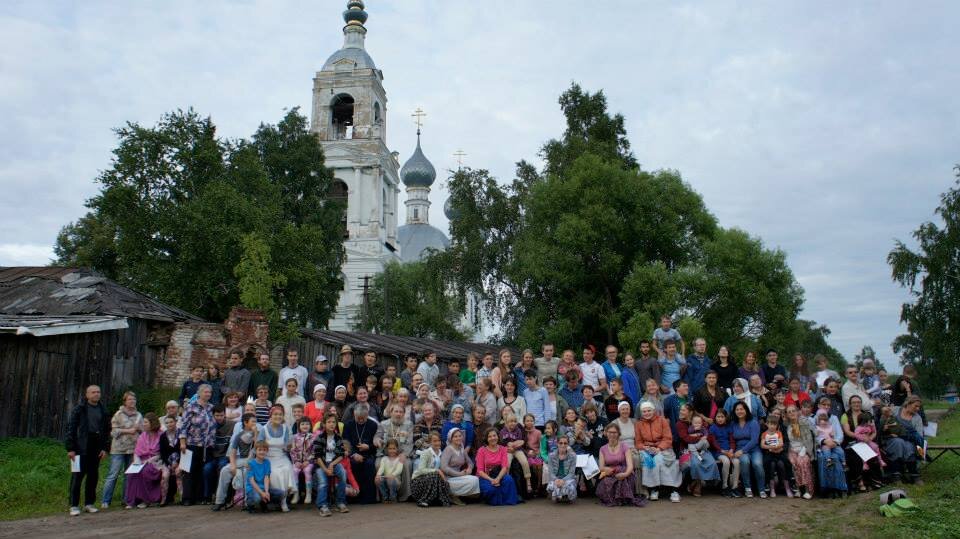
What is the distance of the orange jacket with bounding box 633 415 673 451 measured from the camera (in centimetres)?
941

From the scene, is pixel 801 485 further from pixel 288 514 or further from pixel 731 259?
pixel 731 259

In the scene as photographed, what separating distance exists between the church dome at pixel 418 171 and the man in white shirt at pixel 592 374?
56.7m

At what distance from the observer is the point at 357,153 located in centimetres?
4603

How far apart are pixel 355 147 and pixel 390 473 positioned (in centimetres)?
3892

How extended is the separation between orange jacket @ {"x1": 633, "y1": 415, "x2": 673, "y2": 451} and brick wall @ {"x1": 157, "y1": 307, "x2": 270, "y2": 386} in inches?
394

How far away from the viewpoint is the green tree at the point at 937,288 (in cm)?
2575

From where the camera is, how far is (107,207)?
21.5m

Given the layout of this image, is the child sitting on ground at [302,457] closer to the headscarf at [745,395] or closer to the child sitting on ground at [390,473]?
the child sitting on ground at [390,473]

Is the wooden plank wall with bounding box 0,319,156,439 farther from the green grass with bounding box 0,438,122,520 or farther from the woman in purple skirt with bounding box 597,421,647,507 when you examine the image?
the woman in purple skirt with bounding box 597,421,647,507

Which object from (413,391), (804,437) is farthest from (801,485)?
(413,391)

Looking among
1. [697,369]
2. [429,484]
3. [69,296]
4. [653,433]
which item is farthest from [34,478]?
[697,369]

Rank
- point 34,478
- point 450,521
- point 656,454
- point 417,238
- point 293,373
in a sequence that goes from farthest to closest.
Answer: point 417,238, point 34,478, point 293,373, point 656,454, point 450,521

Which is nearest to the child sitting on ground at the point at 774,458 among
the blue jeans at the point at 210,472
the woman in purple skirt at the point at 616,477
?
the woman in purple skirt at the point at 616,477

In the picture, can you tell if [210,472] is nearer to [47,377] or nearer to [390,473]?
[390,473]
